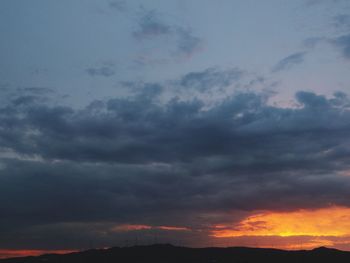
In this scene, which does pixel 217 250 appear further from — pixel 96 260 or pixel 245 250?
pixel 96 260

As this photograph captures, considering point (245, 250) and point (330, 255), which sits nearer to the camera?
point (330, 255)

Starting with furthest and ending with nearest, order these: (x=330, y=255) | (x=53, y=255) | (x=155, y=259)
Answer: (x=53, y=255)
(x=155, y=259)
(x=330, y=255)

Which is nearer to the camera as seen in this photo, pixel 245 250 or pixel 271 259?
pixel 271 259

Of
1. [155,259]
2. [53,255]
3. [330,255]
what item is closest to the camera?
[330,255]

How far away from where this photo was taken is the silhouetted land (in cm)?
13849

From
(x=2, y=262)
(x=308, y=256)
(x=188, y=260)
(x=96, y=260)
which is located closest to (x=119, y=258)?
(x=96, y=260)

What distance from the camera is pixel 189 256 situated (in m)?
149

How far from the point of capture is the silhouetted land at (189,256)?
138488 millimetres

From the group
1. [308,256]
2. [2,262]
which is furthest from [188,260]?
[2,262]

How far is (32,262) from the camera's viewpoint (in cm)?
15688

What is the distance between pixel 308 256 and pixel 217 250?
28.2m

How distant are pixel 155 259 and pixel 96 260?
57.4 ft

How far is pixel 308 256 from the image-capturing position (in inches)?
5497

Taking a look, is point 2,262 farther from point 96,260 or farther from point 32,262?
point 96,260
